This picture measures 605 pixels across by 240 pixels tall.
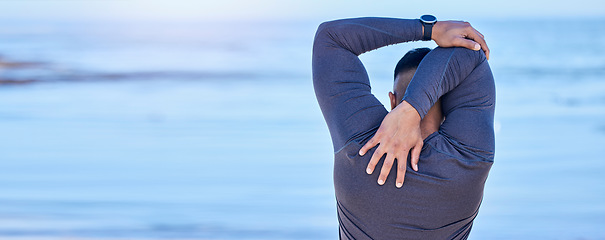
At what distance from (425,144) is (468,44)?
0.26 m

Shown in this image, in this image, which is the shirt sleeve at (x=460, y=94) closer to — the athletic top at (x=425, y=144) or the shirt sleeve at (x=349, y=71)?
the athletic top at (x=425, y=144)

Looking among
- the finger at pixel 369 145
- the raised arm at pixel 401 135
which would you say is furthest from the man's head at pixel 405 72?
the finger at pixel 369 145

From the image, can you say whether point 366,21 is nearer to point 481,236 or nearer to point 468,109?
point 468,109

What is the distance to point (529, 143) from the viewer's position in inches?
225

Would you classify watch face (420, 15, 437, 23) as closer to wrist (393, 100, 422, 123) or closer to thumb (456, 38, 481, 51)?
thumb (456, 38, 481, 51)

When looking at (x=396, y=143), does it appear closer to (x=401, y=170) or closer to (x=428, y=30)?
(x=401, y=170)

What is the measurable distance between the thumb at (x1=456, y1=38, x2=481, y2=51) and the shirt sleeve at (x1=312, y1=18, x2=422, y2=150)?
13cm

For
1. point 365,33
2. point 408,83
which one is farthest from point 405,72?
point 365,33

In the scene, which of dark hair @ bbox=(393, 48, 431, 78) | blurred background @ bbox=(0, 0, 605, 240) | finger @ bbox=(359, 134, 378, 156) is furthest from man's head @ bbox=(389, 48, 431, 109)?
blurred background @ bbox=(0, 0, 605, 240)

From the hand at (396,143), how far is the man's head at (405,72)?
17 cm

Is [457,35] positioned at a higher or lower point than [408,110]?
higher

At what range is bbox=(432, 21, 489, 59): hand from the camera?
56.9 inches

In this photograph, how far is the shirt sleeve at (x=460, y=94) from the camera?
1.35m

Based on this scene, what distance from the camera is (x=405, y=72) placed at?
1.53m
